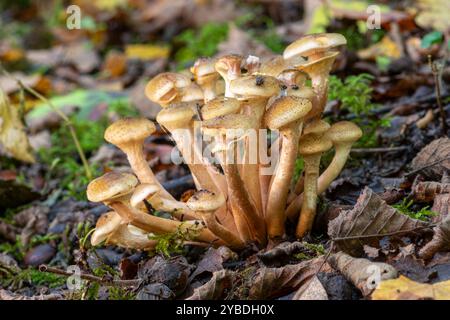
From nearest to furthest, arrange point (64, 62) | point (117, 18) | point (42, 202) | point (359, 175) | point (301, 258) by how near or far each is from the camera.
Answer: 1. point (301, 258)
2. point (359, 175)
3. point (42, 202)
4. point (64, 62)
5. point (117, 18)

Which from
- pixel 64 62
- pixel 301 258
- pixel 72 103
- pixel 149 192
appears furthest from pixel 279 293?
pixel 64 62

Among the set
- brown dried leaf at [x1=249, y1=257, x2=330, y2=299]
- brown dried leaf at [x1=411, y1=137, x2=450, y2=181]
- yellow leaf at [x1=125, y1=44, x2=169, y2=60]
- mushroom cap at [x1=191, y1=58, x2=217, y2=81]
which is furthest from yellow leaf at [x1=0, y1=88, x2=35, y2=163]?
yellow leaf at [x1=125, y1=44, x2=169, y2=60]

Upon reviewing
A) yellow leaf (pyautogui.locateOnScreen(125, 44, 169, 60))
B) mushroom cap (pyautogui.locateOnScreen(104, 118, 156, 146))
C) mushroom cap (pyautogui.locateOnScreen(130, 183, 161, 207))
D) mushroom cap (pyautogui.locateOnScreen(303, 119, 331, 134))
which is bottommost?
yellow leaf (pyautogui.locateOnScreen(125, 44, 169, 60))

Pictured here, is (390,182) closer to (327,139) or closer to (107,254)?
(327,139)

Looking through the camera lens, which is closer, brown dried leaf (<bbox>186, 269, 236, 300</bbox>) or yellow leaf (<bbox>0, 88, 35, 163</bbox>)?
brown dried leaf (<bbox>186, 269, 236, 300</bbox>)

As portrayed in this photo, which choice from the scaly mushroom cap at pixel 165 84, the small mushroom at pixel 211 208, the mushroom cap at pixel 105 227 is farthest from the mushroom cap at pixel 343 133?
the mushroom cap at pixel 105 227

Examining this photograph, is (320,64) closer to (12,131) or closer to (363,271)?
(363,271)

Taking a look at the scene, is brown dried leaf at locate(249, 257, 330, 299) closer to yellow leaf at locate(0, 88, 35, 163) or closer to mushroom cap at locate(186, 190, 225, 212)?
mushroom cap at locate(186, 190, 225, 212)

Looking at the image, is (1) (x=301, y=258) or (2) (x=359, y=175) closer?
(1) (x=301, y=258)
